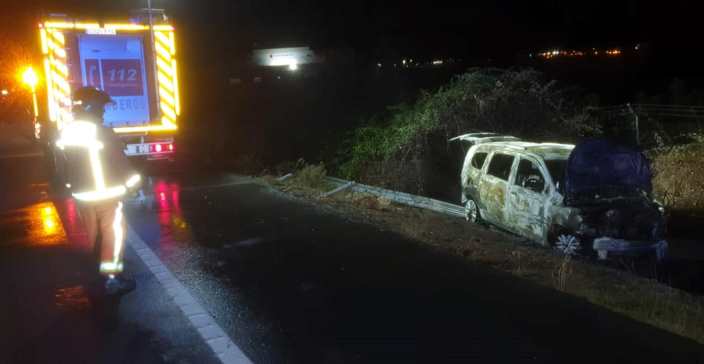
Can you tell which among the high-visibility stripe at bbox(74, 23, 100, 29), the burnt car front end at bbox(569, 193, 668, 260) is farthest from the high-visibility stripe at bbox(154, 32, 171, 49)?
the burnt car front end at bbox(569, 193, 668, 260)

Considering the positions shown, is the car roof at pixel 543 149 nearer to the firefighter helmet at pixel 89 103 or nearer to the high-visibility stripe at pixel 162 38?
A: the firefighter helmet at pixel 89 103

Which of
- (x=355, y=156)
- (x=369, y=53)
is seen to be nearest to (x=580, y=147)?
(x=355, y=156)

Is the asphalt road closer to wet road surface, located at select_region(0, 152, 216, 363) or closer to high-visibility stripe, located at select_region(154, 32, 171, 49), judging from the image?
wet road surface, located at select_region(0, 152, 216, 363)

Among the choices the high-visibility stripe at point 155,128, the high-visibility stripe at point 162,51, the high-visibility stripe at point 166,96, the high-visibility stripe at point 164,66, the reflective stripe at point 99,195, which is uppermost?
the high-visibility stripe at point 162,51

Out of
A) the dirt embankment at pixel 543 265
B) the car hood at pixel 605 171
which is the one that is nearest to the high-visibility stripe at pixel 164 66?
the dirt embankment at pixel 543 265

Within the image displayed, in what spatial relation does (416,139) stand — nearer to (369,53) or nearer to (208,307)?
(208,307)

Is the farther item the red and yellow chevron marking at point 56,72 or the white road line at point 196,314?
the red and yellow chevron marking at point 56,72

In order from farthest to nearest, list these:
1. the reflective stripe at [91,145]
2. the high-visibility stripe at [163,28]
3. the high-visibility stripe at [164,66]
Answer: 1. the high-visibility stripe at [164,66]
2. the high-visibility stripe at [163,28]
3. the reflective stripe at [91,145]

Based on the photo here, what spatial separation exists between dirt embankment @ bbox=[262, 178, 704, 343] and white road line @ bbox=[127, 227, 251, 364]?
3.00 meters

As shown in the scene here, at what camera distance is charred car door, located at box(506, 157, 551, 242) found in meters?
7.78

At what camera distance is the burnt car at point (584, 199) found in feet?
23.2

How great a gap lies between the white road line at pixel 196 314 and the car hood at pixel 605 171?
15.4 feet

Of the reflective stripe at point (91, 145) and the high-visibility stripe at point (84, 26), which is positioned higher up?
the high-visibility stripe at point (84, 26)

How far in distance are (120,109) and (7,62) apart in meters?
20.5
